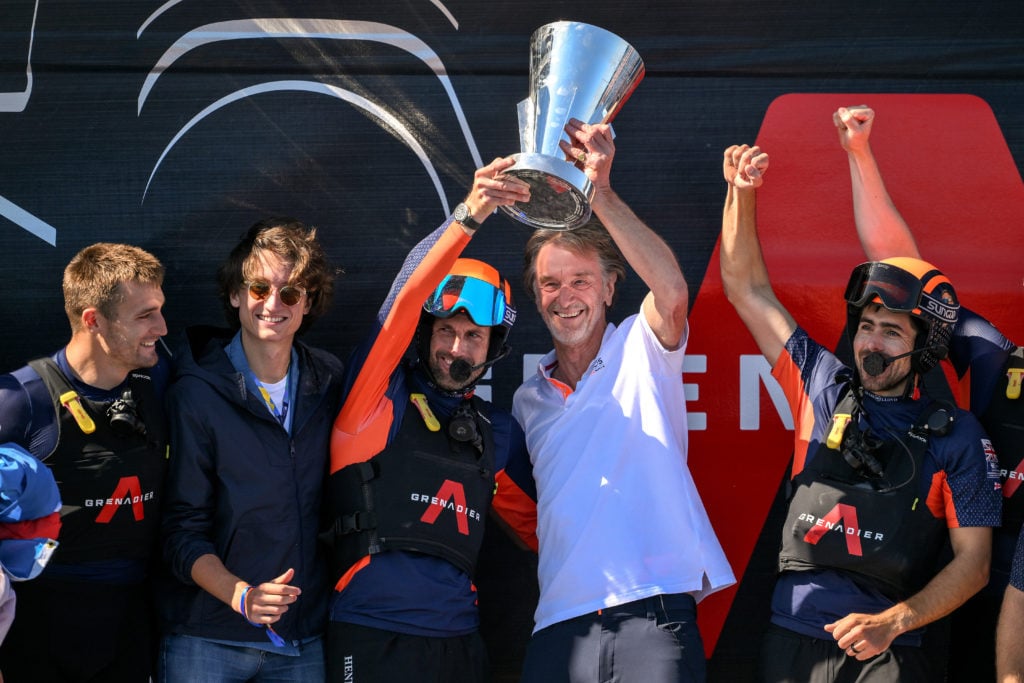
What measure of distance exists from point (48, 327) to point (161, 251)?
1.64 feet

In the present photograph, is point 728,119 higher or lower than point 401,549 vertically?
higher

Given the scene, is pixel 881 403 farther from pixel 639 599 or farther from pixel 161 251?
pixel 161 251

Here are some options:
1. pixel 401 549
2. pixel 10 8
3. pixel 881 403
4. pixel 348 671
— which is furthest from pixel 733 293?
pixel 10 8

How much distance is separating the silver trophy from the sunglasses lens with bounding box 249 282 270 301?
83 cm

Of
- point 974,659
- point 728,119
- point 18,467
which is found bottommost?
point 974,659

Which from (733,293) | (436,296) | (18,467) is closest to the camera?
(18,467)

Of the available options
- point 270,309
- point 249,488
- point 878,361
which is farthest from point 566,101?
point 249,488

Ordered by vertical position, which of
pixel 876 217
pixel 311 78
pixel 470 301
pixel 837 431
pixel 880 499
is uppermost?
pixel 311 78

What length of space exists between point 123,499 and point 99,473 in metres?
0.11

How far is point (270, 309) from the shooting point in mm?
3525

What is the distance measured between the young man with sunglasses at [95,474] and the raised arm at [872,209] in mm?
2413

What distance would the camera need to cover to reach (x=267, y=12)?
4.23 metres

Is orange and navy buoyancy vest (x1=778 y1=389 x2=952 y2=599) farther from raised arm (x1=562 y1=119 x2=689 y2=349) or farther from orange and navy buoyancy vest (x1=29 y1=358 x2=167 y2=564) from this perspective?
orange and navy buoyancy vest (x1=29 y1=358 x2=167 y2=564)

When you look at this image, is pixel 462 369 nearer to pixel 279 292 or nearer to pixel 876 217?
pixel 279 292
